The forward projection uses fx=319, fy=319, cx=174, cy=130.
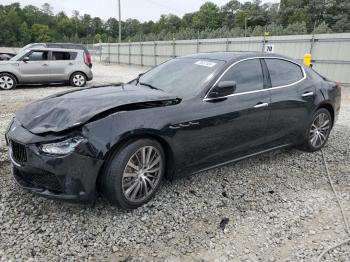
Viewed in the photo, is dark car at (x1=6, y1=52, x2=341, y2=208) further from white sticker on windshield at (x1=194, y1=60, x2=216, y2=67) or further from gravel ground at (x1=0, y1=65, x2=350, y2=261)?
gravel ground at (x1=0, y1=65, x2=350, y2=261)

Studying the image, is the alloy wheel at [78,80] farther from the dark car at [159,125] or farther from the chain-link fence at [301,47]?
the chain-link fence at [301,47]

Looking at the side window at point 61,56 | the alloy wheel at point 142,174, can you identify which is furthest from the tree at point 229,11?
the alloy wheel at point 142,174

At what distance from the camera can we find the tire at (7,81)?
11.0 m

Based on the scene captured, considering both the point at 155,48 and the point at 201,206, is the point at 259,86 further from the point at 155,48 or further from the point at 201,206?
the point at 155,48

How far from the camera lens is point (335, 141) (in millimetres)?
5688

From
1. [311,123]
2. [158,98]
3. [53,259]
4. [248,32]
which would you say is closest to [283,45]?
[248,32]

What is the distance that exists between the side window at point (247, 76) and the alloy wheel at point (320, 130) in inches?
54.1

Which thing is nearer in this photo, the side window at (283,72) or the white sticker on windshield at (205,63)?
the white sticker on windshield at (205,63)

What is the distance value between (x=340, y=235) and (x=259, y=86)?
77.5 inches

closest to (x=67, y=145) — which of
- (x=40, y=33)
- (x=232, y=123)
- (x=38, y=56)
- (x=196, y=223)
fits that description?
(x=196, y=223)

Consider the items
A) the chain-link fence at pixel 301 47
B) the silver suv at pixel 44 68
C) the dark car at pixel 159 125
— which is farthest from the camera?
the chain-link fence at pixel 301 47

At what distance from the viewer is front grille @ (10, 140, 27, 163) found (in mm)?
2900

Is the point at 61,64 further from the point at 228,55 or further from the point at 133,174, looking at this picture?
the point at 133,174

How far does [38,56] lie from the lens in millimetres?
11422
